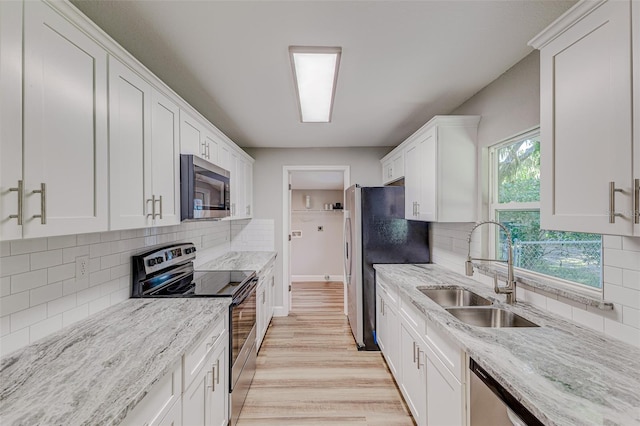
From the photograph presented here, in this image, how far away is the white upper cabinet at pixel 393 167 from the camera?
3152 mm

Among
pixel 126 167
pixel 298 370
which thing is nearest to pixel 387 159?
pixel 298 370

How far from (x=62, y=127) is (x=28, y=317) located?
81 cm

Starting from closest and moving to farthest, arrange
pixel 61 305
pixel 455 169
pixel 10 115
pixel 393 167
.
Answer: pixel 10 115
pixel 61 305
pixel 455 169
pixel 393 167

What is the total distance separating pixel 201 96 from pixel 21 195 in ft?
5.50

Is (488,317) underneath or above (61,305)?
underneath

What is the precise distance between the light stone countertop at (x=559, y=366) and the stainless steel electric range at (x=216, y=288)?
1268 mm

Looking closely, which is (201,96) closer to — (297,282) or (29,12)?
(29,12)

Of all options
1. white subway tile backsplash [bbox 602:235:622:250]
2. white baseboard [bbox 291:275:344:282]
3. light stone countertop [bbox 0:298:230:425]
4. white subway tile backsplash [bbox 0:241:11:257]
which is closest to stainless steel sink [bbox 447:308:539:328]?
white subway tile backsplash [bbox 602:235:622:250]

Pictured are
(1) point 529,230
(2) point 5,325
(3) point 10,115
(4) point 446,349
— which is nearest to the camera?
(3) point 10,115

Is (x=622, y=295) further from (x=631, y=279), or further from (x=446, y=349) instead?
(x=446, y=349)

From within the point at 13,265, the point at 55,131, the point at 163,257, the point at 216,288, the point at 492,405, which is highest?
the point at 55,131

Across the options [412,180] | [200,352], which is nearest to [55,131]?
[200,352]

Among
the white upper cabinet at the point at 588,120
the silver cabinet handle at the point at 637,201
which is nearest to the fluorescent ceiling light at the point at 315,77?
the white upper cabinet at the point at 588,120

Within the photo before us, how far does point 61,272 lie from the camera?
1.30 meters
